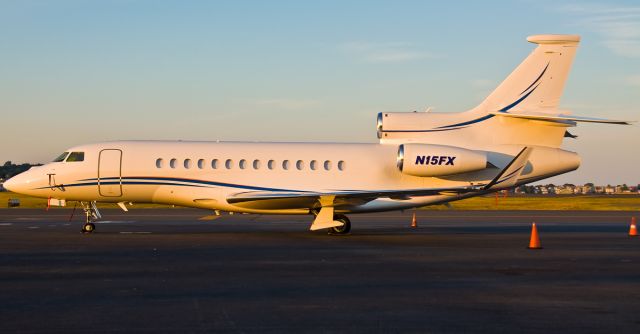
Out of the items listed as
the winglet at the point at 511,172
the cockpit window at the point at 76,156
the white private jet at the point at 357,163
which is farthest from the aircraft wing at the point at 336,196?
the cockpit window at the point at 76,156

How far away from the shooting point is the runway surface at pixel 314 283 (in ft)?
33.0

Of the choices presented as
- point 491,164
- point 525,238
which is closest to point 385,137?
point 491,164

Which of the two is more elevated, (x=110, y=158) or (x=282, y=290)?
(x=110, y=158)

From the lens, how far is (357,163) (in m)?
27.1

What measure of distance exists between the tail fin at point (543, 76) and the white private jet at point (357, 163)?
33 millimetres

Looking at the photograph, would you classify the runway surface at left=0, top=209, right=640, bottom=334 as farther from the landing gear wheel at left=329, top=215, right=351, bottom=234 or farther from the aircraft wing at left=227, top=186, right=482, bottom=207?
the aircraft wing at left=227, top=186, right=482, bottom=207

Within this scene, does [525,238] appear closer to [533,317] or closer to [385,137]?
[385,137]

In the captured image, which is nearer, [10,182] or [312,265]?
[312,265]

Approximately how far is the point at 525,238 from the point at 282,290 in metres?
14.8

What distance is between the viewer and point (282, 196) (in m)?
25.1

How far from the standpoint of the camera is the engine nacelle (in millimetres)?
26109

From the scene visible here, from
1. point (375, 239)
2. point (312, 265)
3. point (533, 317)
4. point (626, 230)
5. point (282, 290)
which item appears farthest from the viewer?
point (626, 230)

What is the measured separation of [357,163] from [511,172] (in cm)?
511

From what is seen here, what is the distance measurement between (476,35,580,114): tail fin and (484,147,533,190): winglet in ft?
5.95
